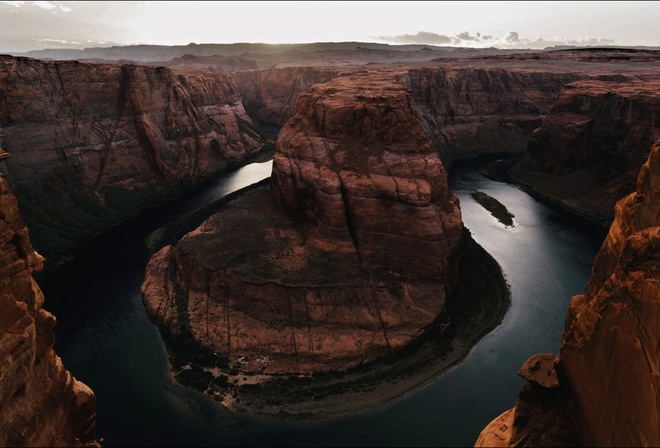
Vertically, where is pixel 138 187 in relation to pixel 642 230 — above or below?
below

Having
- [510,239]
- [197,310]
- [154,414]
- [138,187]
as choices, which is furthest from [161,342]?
[510,239]

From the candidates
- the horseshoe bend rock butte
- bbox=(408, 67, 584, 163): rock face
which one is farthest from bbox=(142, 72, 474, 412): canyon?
bbox=(408, 67, 584, 163): rock face

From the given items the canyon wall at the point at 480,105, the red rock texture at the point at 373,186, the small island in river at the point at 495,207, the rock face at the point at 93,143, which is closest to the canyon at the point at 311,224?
the red rock texture at the point at 373,186

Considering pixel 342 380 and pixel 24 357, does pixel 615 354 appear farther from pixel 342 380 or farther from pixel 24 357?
pixel 342 380

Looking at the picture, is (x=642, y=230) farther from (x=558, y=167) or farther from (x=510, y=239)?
(x=558, y=167)

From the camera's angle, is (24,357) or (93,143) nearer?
(24,357)

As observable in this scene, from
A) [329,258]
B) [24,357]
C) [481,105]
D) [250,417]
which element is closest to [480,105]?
[481,105]

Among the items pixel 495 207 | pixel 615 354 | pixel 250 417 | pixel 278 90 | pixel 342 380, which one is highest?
pixel 278 90
